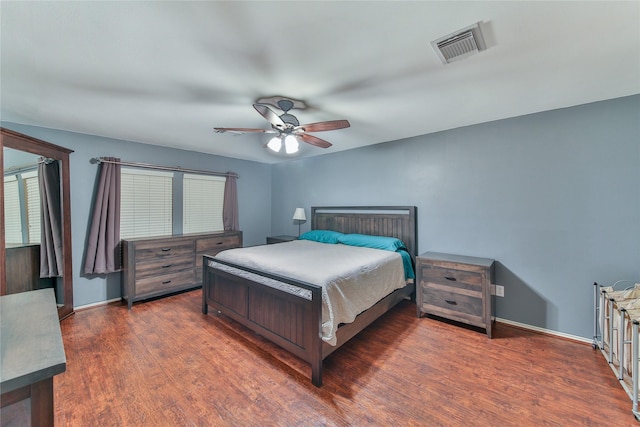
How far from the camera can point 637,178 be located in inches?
90.0

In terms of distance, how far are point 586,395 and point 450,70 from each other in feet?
8.42

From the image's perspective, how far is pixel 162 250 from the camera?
145 inches

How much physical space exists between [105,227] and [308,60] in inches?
139

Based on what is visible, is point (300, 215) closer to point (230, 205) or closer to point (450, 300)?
point (230, 205)

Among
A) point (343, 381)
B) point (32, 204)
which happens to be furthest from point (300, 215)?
point (32, 204)

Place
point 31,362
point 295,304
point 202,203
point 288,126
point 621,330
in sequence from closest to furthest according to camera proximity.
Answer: point 31,362, point 621,330, point 295,304, point 288,126, point 202,203

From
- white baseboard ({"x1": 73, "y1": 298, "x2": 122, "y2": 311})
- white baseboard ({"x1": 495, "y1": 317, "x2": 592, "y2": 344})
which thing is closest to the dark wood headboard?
white baseboard ({"x1": 495, "y1": 317, "x2": 592, "y2": 344})

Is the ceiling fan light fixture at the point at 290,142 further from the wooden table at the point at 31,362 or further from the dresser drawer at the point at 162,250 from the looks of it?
the dresser drawer at the point at 162,250

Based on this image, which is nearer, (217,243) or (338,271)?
(338,271)

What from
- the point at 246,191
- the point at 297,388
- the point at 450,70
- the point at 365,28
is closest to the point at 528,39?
the point at 450,70

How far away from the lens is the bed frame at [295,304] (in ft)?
6.59

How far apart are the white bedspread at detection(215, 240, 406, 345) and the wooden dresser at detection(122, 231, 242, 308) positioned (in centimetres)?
120

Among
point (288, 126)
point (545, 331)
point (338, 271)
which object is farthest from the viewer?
point (545, 331)

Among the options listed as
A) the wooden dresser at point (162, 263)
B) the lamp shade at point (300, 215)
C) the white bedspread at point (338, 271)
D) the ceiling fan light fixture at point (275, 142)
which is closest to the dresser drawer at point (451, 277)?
the white bedspread at point (338, 271)
